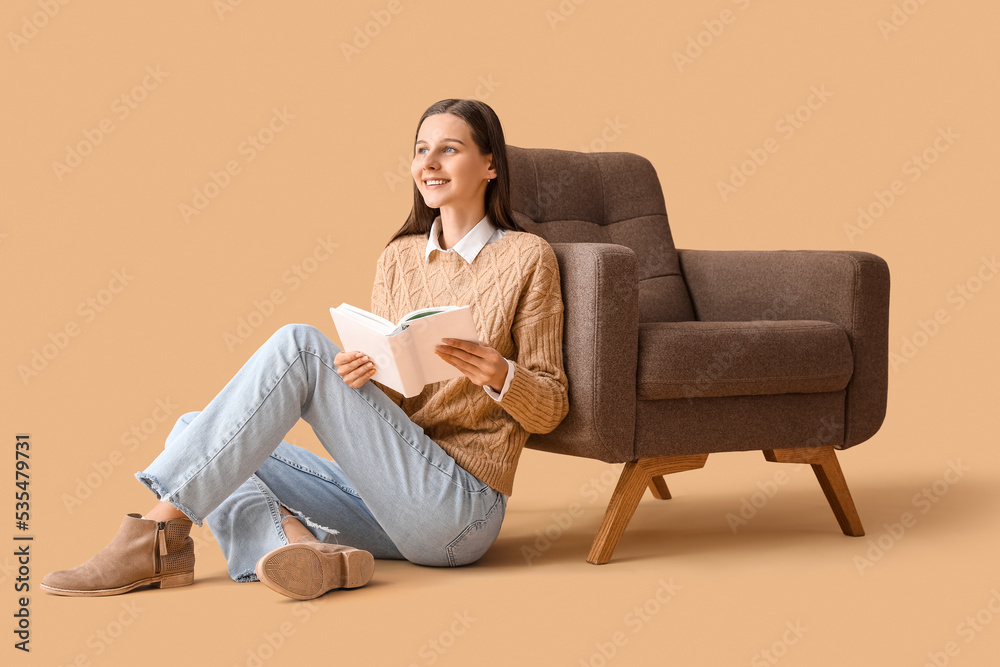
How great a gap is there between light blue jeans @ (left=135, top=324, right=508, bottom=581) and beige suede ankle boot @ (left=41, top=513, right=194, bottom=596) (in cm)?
9

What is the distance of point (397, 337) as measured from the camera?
2619 mm

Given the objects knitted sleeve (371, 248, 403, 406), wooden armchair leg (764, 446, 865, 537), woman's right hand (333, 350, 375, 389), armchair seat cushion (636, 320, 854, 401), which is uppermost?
knitted sleeve (371, 248, 403, 406)

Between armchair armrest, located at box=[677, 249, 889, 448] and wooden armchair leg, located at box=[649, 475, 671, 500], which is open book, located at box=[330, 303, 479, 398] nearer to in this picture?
armchair armrest, located at box=[677, 249, 889, 448]

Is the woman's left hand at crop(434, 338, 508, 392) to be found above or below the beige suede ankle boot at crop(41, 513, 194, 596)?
above

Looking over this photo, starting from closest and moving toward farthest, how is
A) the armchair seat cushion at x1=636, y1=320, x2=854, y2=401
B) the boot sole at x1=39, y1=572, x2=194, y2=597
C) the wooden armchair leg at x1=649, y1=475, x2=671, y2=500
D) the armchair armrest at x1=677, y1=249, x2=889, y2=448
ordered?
1. the boot sole at x1=39, y1=572, x2=194, y2=597
2. the armchair seat cushion at x1=636, y1=320, x2=854, y2=401
3. the armchair armrest at x1=677, y1=249, x2=889, y2=448
4. the wooden armchair leg at x1=649, y1=475, x2=671, y2=500

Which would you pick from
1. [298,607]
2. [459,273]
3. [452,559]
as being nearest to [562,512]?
[452,559]

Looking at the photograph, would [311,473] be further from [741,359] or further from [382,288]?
[741,359]

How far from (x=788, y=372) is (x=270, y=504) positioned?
59.5 inches

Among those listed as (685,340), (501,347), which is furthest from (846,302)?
(501,347)

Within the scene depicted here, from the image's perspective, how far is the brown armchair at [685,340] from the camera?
3031mm

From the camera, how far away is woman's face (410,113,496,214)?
3010 millimetres

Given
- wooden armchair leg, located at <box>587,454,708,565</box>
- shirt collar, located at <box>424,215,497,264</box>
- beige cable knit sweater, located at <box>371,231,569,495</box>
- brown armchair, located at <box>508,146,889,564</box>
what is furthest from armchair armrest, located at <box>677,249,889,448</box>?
shirt collar, located at <box>424,215,497,264</box>

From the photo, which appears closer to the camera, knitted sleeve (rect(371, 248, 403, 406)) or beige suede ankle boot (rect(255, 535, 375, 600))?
beige suede ankle boot (rect(255, 535, 375, 600))

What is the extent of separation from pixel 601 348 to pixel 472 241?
0.45 m
